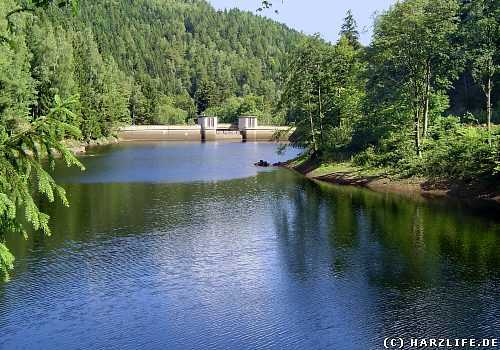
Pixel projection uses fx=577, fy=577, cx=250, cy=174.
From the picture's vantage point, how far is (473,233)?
3155 centimetres

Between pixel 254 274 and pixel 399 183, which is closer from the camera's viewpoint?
pixel 254 274

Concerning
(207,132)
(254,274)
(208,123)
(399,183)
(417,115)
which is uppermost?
(417,115)

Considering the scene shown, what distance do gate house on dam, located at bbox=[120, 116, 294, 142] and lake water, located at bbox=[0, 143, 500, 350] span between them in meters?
91.3

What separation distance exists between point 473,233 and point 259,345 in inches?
713

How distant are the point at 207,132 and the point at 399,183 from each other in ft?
300

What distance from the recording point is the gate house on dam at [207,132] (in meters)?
135

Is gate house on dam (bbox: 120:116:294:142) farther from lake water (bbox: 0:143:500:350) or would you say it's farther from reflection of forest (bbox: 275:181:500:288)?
reflection of forest (bbox: 275:181:500:288)

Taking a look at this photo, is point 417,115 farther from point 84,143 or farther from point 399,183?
point 84,143

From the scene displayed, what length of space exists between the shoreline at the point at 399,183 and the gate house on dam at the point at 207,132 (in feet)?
249

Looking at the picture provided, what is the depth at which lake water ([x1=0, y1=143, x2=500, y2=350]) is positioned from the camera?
19125 millimetres

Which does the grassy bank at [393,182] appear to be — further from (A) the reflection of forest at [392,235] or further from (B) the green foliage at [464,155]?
(A) the reflection of forest at [392,235]

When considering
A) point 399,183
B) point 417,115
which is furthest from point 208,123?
point 399,183

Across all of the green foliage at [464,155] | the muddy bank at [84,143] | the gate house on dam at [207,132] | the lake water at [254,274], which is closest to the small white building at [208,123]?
the gate house on dam at [207,132]

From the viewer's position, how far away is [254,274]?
2536 centimetres
